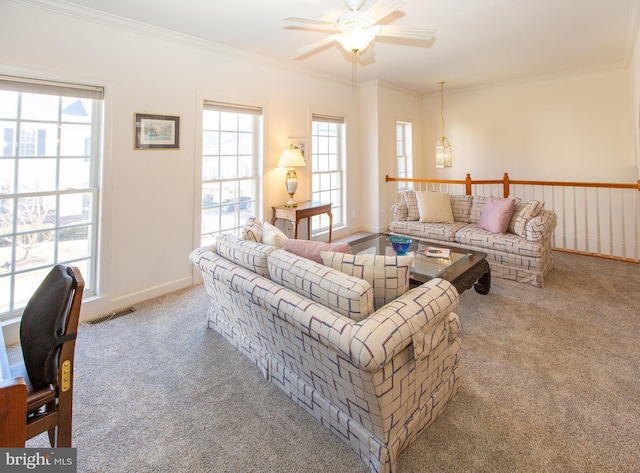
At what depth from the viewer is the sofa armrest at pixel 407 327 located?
131cm

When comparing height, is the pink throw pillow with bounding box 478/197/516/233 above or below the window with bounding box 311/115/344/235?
below

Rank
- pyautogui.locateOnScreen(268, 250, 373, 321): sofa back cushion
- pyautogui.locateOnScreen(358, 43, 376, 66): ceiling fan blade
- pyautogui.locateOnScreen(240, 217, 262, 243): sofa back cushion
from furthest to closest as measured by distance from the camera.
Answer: pyautogui.locateOnScreen(358, 43, 376, 66): ceiling fan blade < pyautogui.locateOnScreen(240, 217, 262, 243): sofa back cushion < pyautogui.locateOnScreen(268, 250, 373, 321): sofa back cushion

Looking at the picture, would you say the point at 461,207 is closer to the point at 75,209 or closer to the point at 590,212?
the point at 590,212

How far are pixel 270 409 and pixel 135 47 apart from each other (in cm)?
339

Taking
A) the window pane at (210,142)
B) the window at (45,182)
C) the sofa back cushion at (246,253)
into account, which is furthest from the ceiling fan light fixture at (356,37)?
the window at (45,182)

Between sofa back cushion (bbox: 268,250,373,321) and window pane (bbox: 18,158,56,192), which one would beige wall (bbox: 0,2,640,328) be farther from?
sofa back cushion (bbox: 268,250,373,321)

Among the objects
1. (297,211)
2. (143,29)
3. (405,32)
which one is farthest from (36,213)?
(405,32)

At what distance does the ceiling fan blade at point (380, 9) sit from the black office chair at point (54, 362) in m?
2.30

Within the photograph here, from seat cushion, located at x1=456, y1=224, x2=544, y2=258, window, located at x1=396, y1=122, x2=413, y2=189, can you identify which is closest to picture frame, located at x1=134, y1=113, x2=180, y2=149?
seat cushion, located at x1=456, y1=224, x2=544, y2=258

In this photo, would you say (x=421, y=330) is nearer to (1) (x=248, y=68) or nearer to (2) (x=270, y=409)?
(2) (x=270, y=409)

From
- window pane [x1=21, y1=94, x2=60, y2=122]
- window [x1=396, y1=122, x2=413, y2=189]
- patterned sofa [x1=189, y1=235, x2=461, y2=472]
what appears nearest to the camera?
patterned sofa [x1=189, y1=235, x2=461, y2=472]

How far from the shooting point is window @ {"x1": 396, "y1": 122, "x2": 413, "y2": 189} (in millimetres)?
6809

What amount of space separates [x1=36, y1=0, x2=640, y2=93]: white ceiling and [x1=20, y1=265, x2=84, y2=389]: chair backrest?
2664 millimetres

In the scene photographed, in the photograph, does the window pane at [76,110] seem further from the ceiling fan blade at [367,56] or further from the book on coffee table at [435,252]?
the book on coffee table at [435,252]
